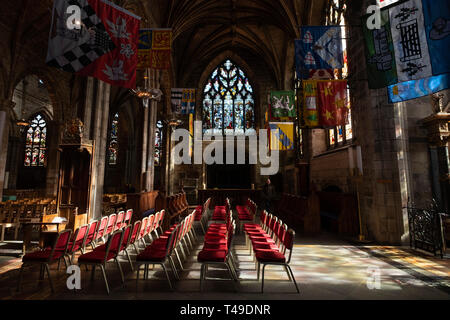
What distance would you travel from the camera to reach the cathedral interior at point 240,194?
339 cm

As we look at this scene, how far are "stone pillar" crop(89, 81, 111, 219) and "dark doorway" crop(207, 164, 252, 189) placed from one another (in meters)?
12.9

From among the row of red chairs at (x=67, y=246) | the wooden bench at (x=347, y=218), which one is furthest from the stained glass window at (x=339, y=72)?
the row of red chairs at (x=67, y=246)

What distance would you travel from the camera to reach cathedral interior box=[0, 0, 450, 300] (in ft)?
11.1

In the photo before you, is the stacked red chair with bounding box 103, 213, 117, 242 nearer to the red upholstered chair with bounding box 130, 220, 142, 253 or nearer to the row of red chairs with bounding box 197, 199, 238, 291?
the red upholstered chair with bounding box 130, 220, 142, 253

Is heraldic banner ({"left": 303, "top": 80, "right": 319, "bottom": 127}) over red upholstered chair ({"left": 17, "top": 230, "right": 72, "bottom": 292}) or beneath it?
over

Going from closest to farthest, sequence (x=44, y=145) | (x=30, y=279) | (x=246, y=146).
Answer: (x=30, y=279) → (x=246, y=146) → (x=44, y=145)

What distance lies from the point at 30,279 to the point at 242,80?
19.6 meters

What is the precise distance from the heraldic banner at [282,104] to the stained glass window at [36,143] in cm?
2332

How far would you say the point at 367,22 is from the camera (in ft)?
17.3

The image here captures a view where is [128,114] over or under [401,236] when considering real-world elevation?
over

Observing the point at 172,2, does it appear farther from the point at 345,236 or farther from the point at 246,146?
the point at 345,236

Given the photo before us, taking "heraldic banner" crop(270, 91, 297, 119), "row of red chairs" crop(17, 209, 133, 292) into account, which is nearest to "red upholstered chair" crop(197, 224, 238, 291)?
"row of red chairs" crop(17, 209, 133, 292)
